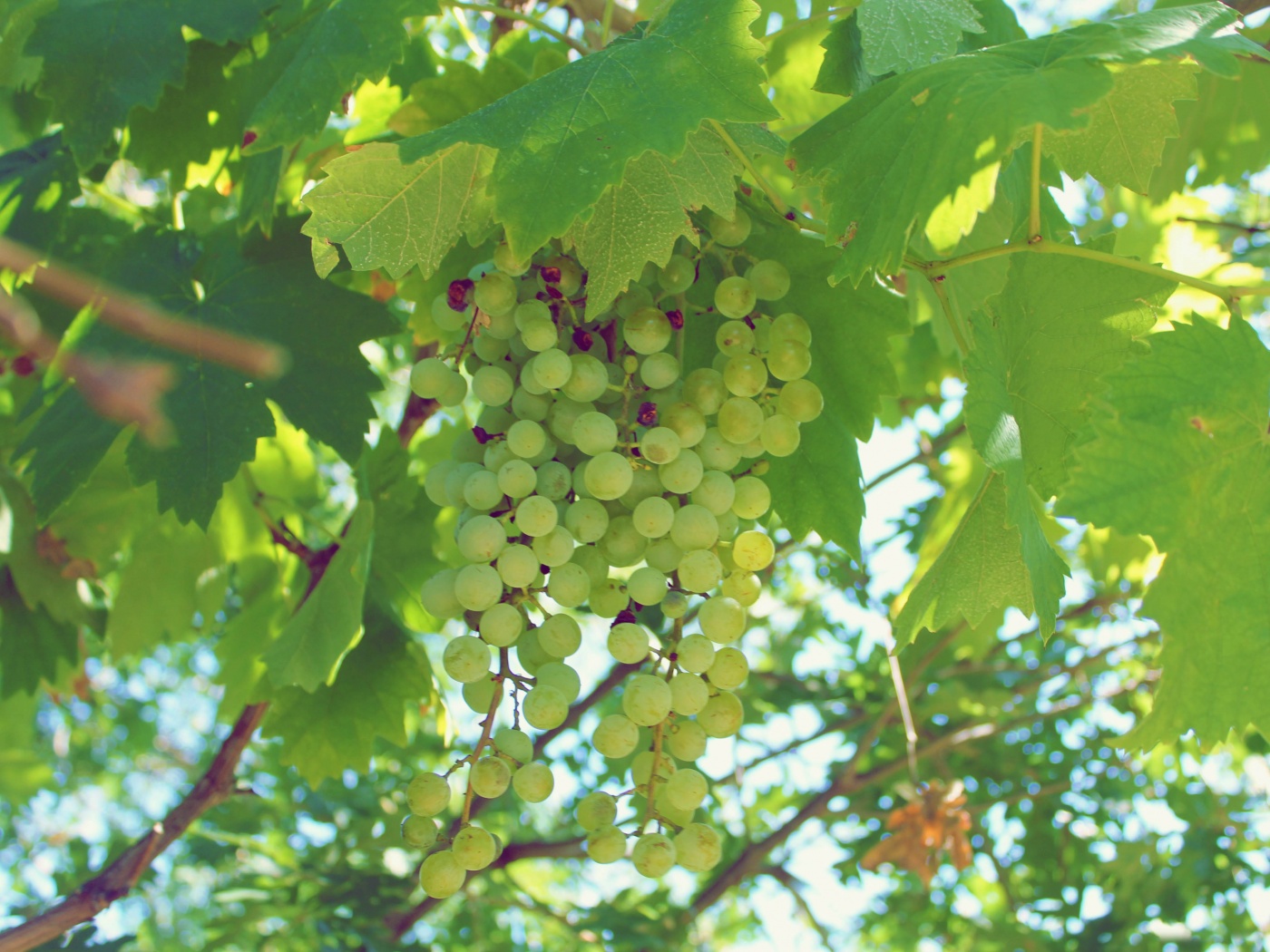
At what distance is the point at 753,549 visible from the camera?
99 centimetres

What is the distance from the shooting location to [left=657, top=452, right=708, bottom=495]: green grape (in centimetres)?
96

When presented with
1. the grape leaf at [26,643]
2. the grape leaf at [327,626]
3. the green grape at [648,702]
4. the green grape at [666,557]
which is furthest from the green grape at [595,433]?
the grape leaf at [26,643]

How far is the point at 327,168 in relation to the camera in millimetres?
908

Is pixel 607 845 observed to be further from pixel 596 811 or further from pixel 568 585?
pixel 568 585

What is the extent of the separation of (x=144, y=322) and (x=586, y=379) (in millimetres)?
667

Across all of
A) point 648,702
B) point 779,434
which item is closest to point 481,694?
point 648,702

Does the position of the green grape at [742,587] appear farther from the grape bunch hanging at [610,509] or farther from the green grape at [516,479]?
the green grape at [516,479]

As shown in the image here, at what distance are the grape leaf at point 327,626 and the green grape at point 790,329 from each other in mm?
548

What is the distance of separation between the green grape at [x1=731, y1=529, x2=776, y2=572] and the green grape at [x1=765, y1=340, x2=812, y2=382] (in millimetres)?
158

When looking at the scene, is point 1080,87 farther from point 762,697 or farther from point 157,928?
point 157,928

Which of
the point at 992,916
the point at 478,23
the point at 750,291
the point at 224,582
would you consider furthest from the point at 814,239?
the point at 992,916

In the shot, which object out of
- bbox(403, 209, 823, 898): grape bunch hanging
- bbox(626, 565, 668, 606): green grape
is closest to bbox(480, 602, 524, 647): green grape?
bbox(403, 209, 823, 898): grape bunch hanging

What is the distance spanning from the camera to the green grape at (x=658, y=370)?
986 millimetres

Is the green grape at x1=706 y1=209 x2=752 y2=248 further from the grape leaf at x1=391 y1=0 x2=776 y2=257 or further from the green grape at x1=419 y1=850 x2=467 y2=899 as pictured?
the green grape at x1=419 y1=850 x2=467 y2=899
